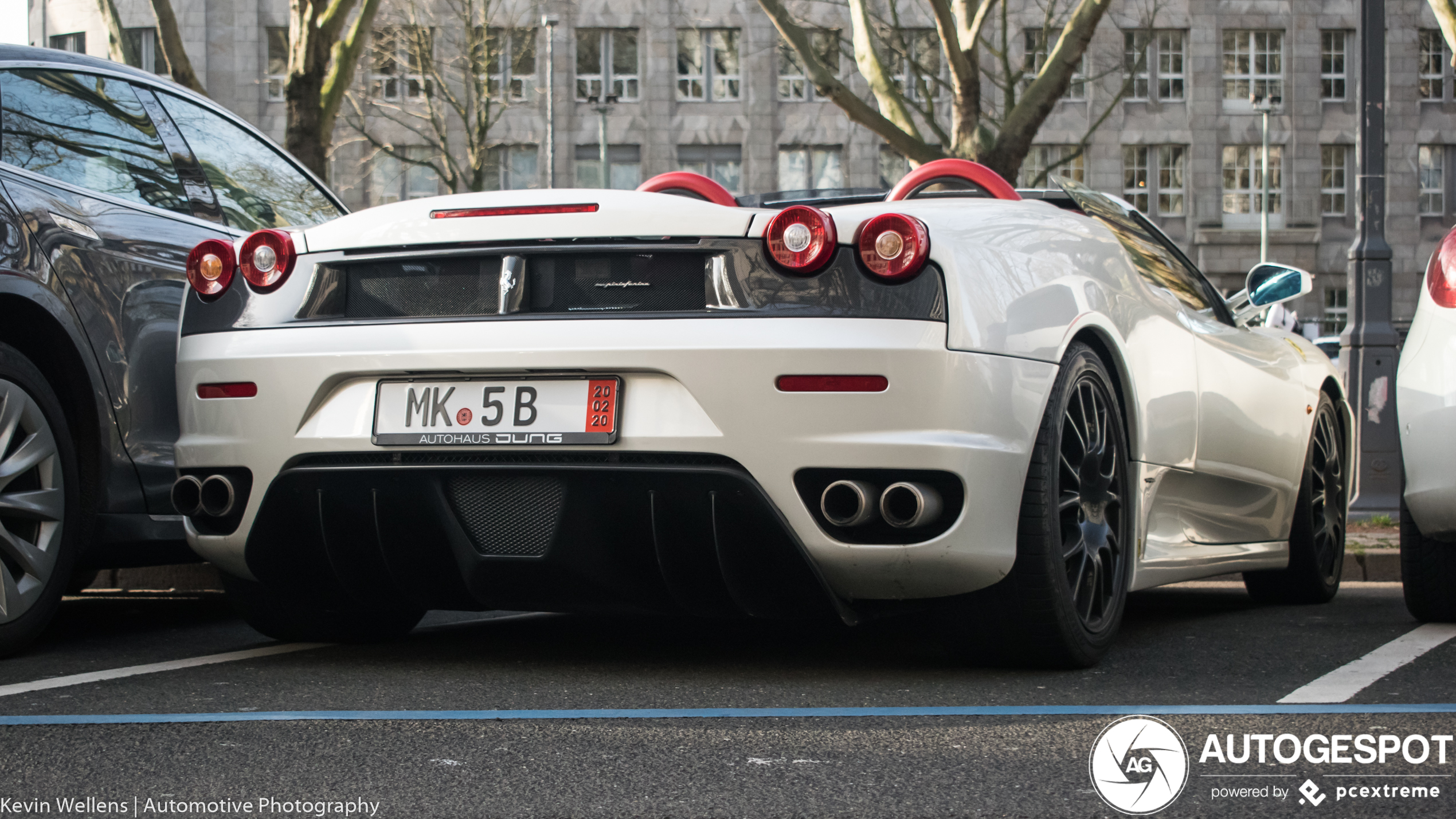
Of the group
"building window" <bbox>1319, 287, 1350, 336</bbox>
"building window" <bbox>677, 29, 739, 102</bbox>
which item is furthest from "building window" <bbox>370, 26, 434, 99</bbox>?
"building window" <bbox>1319, 287, 1350, 336</bbox>

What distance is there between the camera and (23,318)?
4.36m

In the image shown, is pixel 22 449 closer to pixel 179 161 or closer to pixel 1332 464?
Answer: pixel 179 161

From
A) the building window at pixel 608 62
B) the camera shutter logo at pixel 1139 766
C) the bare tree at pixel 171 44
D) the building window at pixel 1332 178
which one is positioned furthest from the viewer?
the building window at pixel 1332 178

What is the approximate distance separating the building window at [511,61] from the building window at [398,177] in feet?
9.46

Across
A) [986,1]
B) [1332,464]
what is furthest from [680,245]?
[986,1]

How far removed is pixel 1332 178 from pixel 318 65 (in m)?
39.5

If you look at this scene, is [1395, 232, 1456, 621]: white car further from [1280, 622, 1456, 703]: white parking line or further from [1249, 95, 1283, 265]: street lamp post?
[1249, 95, 1283, 265]: street lamp post

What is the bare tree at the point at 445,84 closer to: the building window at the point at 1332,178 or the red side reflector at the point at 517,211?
the building window at the point at 1332,178

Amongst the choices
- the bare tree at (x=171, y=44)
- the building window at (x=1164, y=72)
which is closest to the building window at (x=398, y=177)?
the building window at (x=1164, y=72)

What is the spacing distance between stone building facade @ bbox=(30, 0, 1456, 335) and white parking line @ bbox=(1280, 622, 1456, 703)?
131 feet

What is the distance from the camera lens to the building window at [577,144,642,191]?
4553cm

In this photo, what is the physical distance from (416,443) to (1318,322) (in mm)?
45803

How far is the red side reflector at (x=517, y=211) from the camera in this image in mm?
3748

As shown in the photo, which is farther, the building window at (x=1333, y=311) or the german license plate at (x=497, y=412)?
the building window at (x=1333, y=311)
